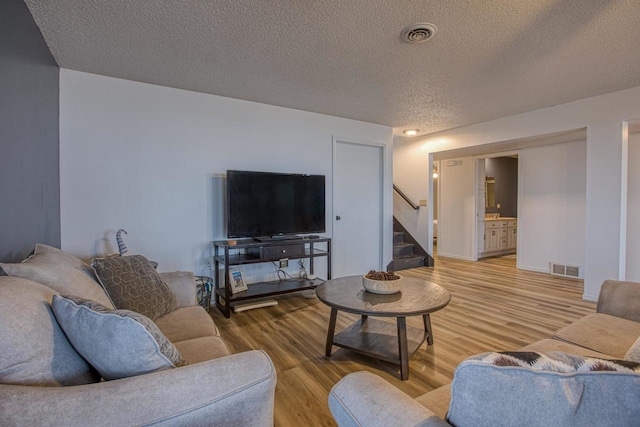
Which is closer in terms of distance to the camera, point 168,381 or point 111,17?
point 168,381

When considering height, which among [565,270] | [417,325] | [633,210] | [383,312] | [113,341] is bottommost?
[417,325]

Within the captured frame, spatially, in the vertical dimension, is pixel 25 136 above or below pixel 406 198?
above

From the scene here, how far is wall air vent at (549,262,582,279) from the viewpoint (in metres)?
4.67

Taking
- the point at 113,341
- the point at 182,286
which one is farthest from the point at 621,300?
the point at 182,286

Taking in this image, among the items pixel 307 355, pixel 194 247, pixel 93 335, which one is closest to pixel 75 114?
pixel 194 247

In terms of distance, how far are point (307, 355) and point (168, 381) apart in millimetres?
1606

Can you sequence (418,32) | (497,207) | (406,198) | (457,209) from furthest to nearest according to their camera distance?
(497,207) → (457,209) → (406,198) → (418,32)

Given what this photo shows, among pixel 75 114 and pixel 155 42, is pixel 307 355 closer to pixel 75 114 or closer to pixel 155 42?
pixel 155 42

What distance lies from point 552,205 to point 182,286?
5.56 m

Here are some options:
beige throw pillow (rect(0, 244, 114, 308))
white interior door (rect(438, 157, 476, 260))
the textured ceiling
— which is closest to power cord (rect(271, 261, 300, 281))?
the textured ceiling

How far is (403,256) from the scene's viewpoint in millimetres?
5516

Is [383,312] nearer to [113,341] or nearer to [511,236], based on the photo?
[113,341]

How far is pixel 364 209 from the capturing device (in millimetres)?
4672

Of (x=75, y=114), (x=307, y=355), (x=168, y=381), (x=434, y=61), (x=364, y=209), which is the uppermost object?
(x=434, y=61)
